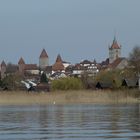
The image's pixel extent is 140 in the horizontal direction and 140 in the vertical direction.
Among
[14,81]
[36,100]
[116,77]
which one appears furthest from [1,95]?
[14,81]

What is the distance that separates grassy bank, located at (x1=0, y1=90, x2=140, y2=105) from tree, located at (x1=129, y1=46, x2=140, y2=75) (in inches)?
1159

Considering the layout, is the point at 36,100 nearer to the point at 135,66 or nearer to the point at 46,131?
the point at 135,66

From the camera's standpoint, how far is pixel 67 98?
67.9m

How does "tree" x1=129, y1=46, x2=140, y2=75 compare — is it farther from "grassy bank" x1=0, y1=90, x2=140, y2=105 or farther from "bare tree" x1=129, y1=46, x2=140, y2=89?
"grassy bank" x1=0, y1=90, x2=140, y2=105

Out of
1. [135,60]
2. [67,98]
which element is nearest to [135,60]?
[135,60]

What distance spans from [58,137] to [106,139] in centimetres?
194

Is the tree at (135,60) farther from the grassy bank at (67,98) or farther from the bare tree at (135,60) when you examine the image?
the grassy bank at (67,98)

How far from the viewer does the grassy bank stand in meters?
67.3

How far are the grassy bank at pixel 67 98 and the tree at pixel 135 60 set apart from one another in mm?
29445

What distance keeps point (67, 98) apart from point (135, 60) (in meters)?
34.2

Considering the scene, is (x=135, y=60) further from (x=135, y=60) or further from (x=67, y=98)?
(x=67, y=98)

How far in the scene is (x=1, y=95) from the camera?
227 feet

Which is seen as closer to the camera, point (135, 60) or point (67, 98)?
point (67, 98)

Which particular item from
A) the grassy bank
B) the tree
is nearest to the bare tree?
the tree
